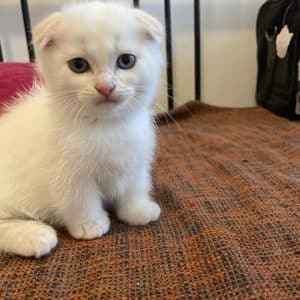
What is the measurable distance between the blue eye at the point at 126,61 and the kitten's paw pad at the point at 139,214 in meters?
0.26

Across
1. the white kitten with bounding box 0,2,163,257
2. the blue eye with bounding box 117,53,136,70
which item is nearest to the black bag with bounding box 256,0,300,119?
the white kitten with bounding box 0,2,163,257

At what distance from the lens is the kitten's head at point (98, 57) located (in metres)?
0.56

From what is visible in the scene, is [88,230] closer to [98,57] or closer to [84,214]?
[84,214]

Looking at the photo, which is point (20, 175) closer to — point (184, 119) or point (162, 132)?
point (162, 132)

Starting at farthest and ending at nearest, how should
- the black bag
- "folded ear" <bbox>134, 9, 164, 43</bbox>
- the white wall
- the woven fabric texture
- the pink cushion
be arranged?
the white wall
the black bag
the pink cushion
"folded ear" <bbox>134, 9, 164, 43</bbox>
the woven fabric texture

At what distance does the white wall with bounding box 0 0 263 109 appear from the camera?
1527 mm

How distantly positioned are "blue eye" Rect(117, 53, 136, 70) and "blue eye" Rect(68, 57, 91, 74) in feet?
0.15

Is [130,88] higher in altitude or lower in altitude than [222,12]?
lower

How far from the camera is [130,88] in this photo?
0.59 m

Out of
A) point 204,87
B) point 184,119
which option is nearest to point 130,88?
point 184,119

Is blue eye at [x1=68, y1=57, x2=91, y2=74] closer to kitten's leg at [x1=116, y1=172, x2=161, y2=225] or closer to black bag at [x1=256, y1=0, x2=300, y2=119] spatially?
kitten's leg at [x1=116, y1=172, x2=161, y2=225]

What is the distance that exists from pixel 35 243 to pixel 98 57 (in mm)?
296

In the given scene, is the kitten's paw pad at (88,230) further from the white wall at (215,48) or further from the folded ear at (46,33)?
the white wall at (215,48)

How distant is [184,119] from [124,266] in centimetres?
102
